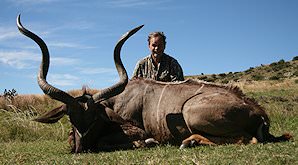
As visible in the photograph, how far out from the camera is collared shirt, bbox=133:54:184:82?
851cm

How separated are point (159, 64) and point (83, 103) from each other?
2151mm

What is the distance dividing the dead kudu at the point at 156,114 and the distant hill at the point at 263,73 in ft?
152

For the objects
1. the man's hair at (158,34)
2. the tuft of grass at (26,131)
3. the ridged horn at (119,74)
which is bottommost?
the tuft of grass at (26,131)

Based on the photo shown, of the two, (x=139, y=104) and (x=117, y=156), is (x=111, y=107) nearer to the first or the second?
(x=139, y=104)

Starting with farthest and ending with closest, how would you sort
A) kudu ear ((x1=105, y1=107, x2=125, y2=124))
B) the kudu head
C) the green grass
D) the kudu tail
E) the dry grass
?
1. the dry grass
2. kudu ear ((x1=105, y1=107, x2=125, y2=124))
3. the kudu head
4. the kudu tail
5. the green grass

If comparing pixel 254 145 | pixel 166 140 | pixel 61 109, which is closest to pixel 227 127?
pixel 254 145

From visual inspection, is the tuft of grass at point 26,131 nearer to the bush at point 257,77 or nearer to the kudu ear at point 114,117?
the kudu ear at point 114,117

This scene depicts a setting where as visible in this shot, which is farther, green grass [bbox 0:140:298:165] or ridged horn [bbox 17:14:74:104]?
ridged horn [bbox 17:14:74:104]

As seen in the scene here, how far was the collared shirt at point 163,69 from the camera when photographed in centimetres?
851

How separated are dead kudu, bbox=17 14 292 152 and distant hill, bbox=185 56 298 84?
46335mm

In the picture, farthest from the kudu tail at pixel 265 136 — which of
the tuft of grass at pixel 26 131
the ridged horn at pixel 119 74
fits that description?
the tuft of grass at pixel 26 131

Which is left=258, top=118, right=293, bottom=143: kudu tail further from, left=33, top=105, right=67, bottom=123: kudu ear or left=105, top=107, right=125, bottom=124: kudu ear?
left=33, top=105, right=67, bottom=123: kudu ear

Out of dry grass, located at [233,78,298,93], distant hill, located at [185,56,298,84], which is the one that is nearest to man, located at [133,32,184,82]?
dry grass, located at [233,78,298,93]

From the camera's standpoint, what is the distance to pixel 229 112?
6.38m
